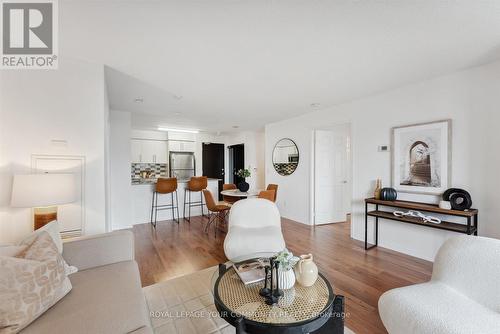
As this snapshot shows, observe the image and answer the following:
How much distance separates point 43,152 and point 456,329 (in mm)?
3199

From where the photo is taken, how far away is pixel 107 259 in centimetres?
175

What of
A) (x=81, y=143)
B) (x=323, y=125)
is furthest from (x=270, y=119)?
(x=81, y=143)

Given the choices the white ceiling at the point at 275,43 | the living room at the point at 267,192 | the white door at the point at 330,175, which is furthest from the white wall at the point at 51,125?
the white door at the point at 330,175

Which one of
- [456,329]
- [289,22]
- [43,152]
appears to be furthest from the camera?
[43,152]

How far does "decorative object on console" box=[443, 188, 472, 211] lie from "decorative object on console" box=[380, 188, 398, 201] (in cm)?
54

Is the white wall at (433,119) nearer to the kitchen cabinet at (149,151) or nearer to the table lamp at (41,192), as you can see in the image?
the table lamp at (41,192)

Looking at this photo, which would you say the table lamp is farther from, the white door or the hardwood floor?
the white door

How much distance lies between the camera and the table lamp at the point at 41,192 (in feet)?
5.31

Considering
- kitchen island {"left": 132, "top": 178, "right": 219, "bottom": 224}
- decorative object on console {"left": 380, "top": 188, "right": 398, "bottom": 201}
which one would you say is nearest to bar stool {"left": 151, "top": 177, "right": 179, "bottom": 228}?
kitchen island {"left": 132, "top": 178, "right": 219, "bottom": 224}

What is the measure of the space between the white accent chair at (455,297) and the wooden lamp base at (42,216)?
266 centimetres

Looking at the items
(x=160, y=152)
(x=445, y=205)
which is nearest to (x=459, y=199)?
(x=445, y=205)

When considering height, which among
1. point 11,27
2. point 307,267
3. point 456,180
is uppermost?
point 11,27

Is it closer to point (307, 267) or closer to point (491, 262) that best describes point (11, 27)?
point (307, 267)

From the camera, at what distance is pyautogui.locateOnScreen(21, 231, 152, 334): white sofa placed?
1062 mm
